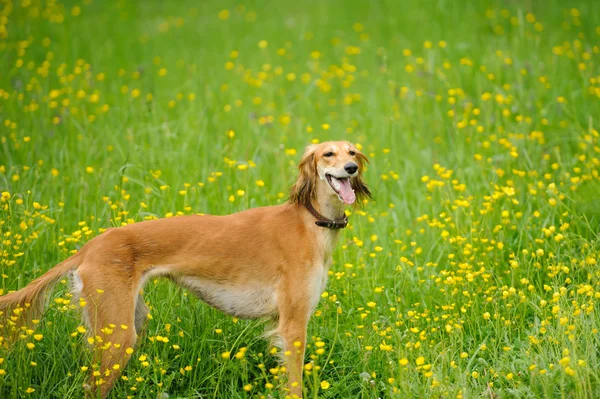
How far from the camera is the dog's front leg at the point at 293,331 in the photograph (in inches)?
170

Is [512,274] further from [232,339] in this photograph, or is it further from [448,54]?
[448,54]

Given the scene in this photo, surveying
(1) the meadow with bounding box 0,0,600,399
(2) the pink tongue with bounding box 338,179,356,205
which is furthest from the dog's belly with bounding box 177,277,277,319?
(2) the pink tongue with bounding box 338,179,356,205

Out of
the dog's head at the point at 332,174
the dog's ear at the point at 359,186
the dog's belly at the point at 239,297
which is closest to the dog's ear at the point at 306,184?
the dog's head at the point at 332,174

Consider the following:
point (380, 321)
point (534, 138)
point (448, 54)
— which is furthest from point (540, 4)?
point (380, 321)

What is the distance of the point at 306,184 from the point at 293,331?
902mm

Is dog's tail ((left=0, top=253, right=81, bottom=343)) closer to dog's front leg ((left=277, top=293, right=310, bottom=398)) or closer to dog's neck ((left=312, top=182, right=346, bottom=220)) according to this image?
dog's front leg ((left=277, top=293, right=310, bottom=398))

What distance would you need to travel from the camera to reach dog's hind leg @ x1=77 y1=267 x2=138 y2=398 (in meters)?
4.10

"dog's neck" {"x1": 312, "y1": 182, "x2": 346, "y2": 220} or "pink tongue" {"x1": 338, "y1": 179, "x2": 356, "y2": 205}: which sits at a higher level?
"pink tongue" {"x1": 338, "y1": 179, "x2": 356, "y2": 205}

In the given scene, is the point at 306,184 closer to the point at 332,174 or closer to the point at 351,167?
the point at 332,174

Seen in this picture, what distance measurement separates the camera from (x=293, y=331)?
437cm

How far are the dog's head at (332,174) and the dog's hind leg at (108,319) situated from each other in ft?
3.93

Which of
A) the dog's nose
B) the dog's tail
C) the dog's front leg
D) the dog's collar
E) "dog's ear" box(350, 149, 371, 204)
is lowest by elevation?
the dog's front leg

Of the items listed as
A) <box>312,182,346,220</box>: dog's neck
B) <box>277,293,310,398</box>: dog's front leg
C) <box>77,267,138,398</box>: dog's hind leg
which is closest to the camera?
<box>77,267,138,398</box>: dog's hind leg

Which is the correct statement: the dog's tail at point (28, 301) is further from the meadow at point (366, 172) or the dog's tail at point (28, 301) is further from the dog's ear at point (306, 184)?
the dog's ear at point (306, 184)
